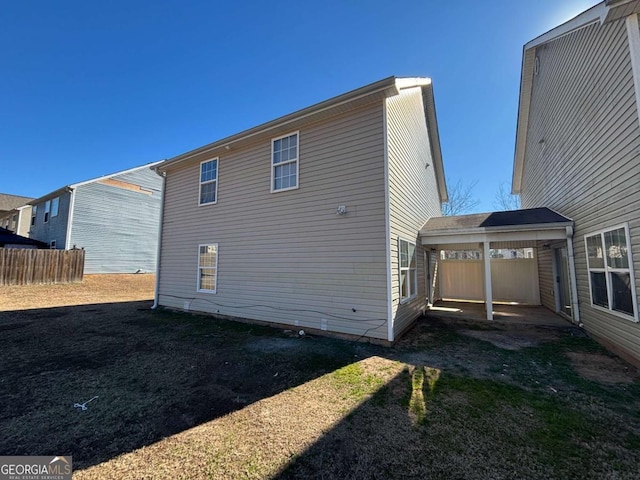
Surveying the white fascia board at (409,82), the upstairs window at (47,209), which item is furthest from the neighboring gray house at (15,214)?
the white fascia board at (409,82)

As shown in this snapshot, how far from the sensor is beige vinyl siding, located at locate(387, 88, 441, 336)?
243 inches

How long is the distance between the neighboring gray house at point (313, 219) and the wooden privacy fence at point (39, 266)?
938 centimetres

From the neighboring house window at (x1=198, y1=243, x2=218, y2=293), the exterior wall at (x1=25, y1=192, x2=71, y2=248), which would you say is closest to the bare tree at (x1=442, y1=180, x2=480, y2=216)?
the neighboring house window at (x1=198, y1=243, x2=218, y2=293)

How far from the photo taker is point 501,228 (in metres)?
7.50

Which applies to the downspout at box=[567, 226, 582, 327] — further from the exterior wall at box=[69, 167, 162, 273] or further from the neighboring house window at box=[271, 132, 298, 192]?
the exterior wall at box=[69, 167, 162, 273]

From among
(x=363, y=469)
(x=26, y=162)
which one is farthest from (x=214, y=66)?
(x=26, y=162)

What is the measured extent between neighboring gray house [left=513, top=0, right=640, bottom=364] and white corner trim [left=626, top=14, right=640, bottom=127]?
1 centimetres

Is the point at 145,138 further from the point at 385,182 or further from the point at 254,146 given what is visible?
the point at 385,182

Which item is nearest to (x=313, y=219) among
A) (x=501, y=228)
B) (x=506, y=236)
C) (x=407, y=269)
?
(x=407, y=269)

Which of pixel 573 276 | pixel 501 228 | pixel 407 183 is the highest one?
pixel 407 183

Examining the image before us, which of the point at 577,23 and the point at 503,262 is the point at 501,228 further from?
the point at 503,262

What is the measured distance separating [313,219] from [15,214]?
34.4 m

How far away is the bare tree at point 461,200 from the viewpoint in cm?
2358

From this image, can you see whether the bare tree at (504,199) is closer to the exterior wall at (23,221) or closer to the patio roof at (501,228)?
the patio roof at (501,228)
